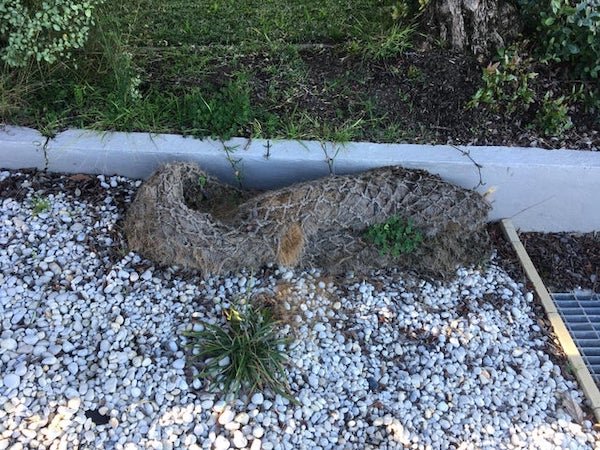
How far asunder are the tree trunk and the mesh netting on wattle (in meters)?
0.92

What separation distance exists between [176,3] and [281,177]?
1753 millimetres

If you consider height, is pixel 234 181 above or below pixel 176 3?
below

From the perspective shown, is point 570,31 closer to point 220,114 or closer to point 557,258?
point 557,258

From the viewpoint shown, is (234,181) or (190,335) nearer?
(190,335)

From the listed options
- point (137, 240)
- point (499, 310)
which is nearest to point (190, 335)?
point (137, 240)

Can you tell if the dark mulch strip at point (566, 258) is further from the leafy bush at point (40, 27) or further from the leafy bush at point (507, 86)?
the leafy bush at point (40, 27)

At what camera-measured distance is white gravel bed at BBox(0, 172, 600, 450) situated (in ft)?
7.26

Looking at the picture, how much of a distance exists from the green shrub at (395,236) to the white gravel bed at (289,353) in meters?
0.14

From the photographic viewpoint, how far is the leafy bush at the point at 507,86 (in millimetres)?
3154

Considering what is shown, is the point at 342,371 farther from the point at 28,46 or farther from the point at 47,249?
the point at 28,46

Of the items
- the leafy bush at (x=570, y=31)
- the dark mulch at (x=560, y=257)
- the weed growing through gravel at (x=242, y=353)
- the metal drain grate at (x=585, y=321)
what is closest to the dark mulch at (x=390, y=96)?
the leafy bush at (x=570, y=31)

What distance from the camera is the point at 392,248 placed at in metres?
2.86

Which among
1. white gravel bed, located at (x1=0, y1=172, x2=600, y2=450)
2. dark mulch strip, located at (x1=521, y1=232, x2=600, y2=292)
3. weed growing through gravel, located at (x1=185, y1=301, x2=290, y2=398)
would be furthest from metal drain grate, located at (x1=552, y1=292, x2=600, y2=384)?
weed growing through gravel, located at (x1=185, y1=301, x2=290, y2=398)

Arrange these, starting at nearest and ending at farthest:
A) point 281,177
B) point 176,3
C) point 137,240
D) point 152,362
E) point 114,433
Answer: point 114,433 < point 152,362 < point 137,240 < point 281,177 < point 176,3
